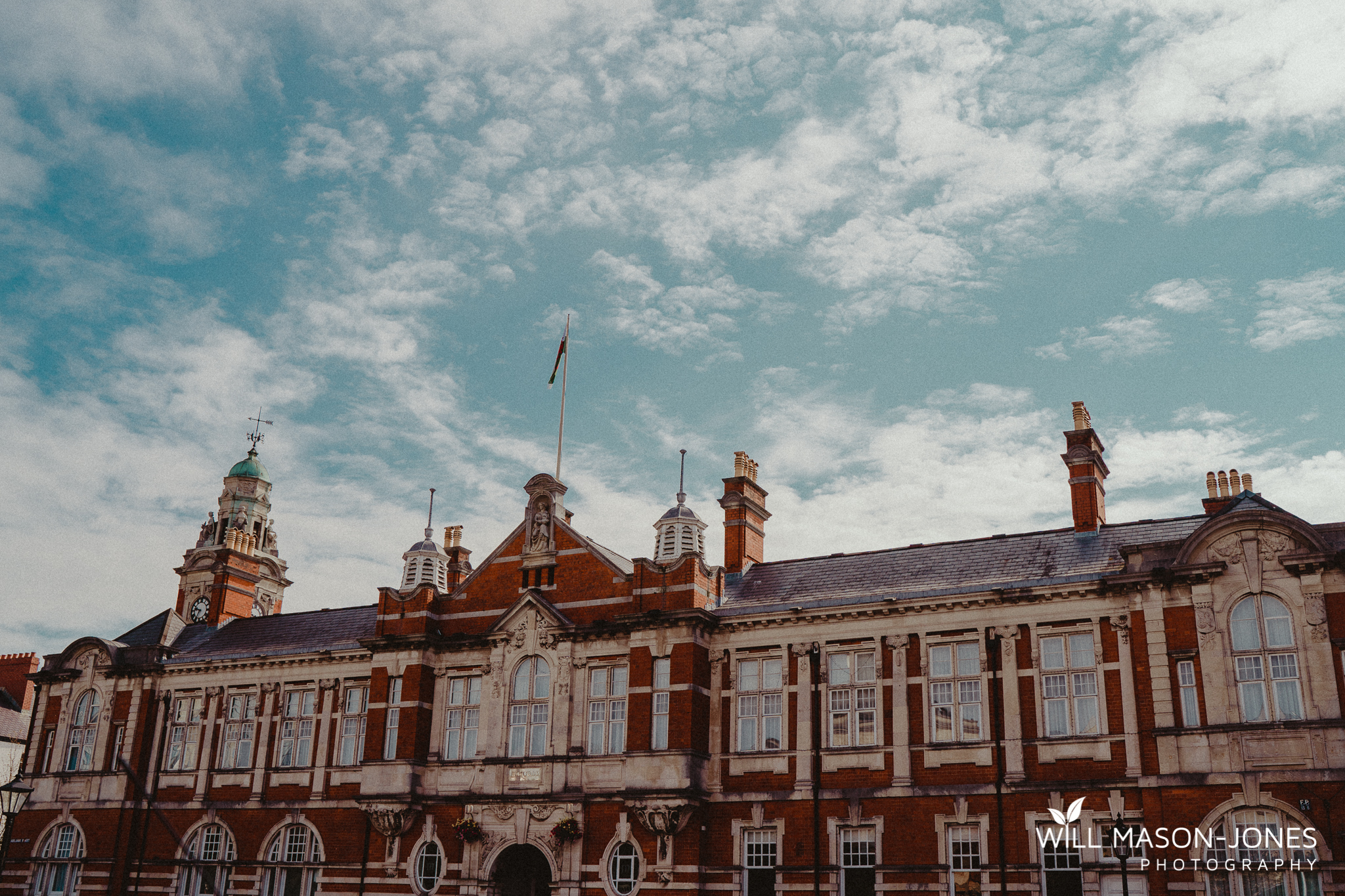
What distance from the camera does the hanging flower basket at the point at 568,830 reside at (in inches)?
1271

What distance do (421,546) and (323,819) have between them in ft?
29.8

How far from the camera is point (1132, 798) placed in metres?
26.8

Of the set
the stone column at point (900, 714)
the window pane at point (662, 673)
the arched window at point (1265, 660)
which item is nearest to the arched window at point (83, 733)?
the window pane at point (662, 673)

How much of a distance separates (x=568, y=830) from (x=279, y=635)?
1687cm

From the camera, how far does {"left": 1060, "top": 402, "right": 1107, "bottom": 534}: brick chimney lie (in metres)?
32.2

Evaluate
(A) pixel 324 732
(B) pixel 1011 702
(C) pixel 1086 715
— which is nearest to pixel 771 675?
(B) pixel 1011 702

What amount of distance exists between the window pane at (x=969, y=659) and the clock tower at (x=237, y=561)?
104ft

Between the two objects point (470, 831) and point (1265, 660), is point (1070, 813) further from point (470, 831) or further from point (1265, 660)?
point (470, 831)

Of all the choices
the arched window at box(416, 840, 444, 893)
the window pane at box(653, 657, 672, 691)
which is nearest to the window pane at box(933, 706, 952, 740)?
the window pane at box(653, 657, 672, 691)

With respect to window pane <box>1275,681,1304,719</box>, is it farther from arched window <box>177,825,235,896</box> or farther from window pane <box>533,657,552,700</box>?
arched window <box>177,825,235,896</box>

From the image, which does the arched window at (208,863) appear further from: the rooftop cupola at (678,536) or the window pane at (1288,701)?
the window pane at (1288,701)

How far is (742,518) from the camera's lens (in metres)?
37.1

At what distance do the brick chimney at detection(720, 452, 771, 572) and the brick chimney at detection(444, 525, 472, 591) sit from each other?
951 cm

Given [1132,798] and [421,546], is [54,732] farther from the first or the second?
[1132,798]
